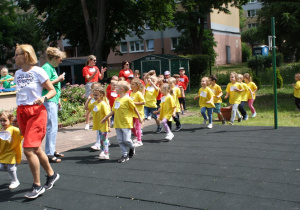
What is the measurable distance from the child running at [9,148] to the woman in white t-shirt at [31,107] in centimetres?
66

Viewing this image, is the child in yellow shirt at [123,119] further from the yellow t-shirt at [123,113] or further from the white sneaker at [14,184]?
the white sneaker at [14,184]

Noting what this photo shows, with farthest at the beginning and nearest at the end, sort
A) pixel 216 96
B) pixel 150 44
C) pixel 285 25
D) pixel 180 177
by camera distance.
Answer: pixel 150 44, pixel 285 25, pixel 216 96, pixel 180 177

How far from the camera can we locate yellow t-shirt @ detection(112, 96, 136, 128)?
22.4ft

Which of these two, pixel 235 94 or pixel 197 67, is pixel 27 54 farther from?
pixel 197 67

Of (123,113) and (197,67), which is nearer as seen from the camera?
(123,113)

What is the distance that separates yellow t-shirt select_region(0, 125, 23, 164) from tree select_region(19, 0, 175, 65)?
16.4m

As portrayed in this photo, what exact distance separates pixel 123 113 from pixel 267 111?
9262 mm

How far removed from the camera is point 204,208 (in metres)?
4.20

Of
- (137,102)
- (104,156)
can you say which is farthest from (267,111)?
(104,156)

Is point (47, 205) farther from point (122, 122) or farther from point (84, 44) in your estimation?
point (84, 44)

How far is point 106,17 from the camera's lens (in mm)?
24609

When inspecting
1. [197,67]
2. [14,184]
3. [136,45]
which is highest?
[136,45]

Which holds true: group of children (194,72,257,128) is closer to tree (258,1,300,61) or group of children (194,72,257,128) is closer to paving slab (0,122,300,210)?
paving slab (0,122,300,210)

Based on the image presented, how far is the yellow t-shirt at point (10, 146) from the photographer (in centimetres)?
548
